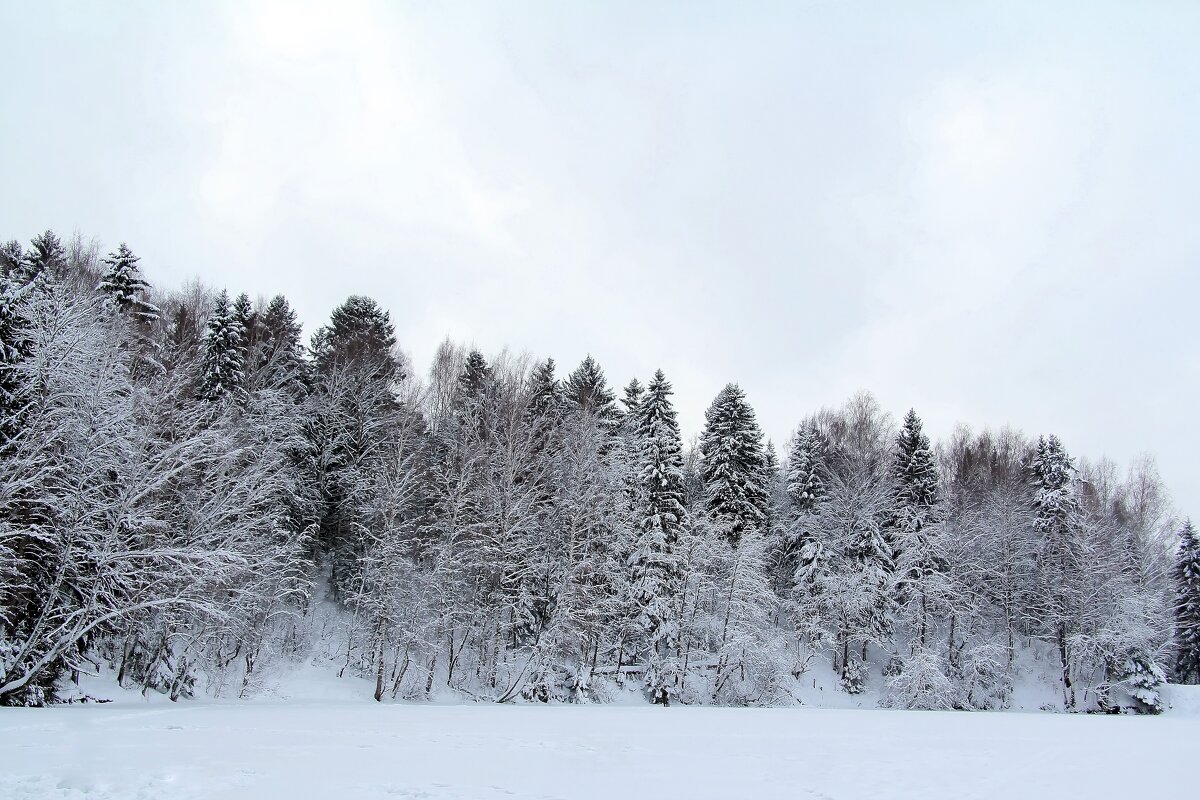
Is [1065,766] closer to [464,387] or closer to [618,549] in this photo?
[618,549]

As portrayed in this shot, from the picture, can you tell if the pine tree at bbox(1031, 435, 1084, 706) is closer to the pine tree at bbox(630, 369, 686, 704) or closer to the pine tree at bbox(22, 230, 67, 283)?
the pine tree at bbox(630, 369, 686, 704)

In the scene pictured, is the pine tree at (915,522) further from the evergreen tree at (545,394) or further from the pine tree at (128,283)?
the pine tree at (128,283)

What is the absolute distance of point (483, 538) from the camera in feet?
102

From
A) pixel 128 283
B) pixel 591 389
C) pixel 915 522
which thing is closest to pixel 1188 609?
pixel 915 522

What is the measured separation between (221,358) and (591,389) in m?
21.6

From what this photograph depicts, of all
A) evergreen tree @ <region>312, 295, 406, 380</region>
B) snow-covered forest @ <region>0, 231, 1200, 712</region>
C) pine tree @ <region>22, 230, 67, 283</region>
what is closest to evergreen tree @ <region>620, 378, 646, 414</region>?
snow-covered forest @ <region>0, 231, 1200, 712</region>

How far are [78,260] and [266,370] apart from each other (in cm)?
1789

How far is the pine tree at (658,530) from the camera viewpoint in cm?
3391

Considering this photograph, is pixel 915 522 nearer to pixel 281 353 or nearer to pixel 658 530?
pixel 658 530

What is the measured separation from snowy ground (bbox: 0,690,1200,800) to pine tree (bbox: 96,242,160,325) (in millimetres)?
26019

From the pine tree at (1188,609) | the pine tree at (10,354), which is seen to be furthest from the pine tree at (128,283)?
the pine tree at (1188,609)

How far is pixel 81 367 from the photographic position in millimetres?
18797

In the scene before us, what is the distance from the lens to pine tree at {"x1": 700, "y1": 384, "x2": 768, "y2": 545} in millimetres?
40344

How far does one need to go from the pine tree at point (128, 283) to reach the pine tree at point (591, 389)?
2439 centimetres
